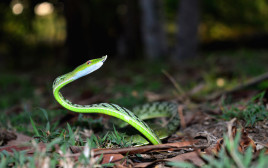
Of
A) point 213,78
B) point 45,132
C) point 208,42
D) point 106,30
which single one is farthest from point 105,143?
point 208,42

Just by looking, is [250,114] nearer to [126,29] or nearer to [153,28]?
[153,28]

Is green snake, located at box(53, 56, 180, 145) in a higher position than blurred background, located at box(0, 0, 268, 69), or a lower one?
lower

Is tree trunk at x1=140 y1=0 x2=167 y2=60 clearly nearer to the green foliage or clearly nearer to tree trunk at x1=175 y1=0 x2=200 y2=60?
tree trunk at x1=175 y1=0 x2=200 y2=60

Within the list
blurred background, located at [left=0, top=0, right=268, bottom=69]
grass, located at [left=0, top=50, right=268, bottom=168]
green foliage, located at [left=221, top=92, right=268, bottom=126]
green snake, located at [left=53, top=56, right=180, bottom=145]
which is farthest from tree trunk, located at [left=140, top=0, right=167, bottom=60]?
green snake, located at [left=53, top=56, right=180, bottom=145]

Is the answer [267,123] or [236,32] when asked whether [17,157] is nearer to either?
[267,123]

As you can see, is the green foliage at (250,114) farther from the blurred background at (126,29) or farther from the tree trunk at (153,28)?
the tree trunk at (153,28)

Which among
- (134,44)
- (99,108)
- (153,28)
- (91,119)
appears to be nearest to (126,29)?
(134,44)
